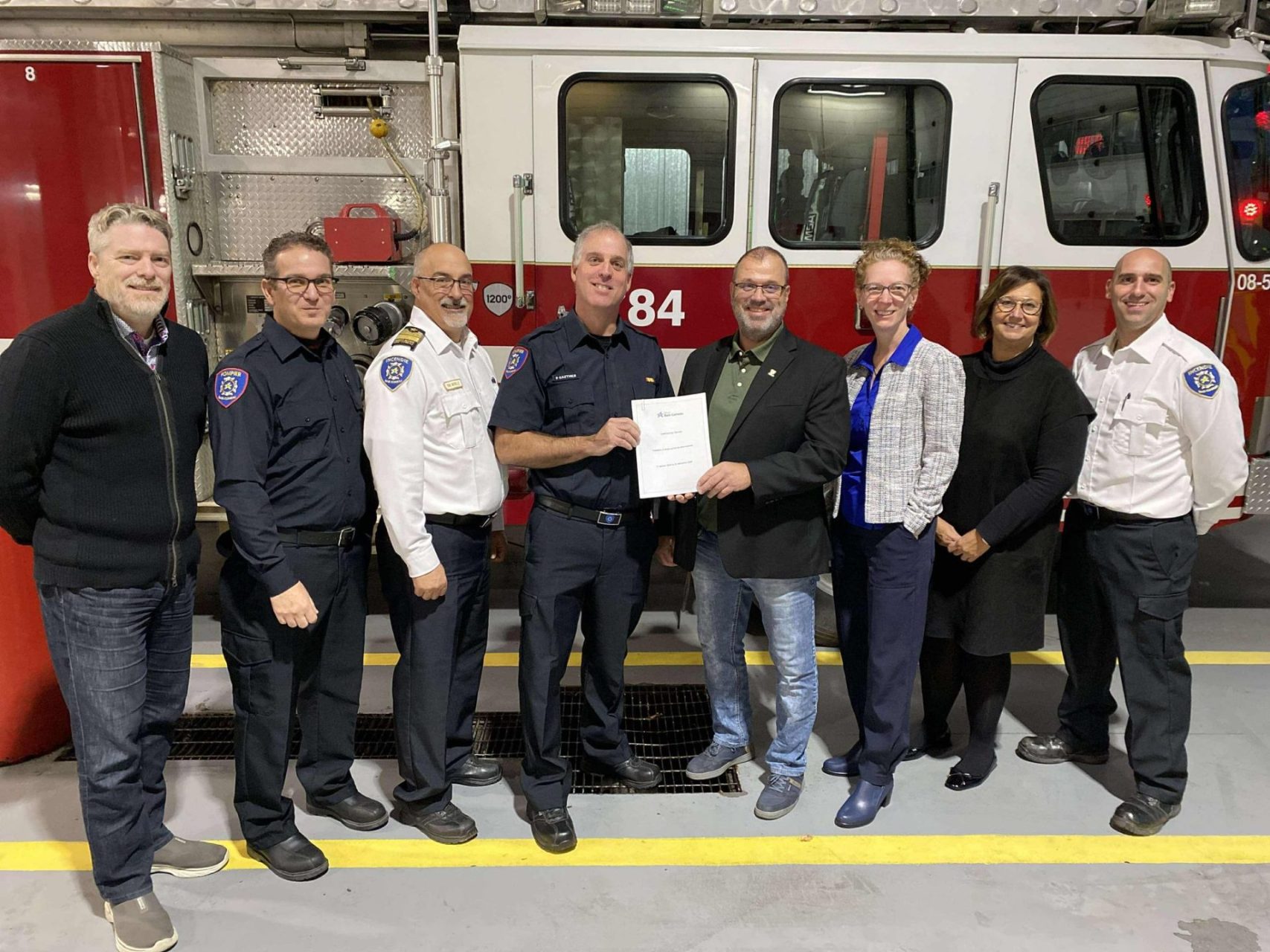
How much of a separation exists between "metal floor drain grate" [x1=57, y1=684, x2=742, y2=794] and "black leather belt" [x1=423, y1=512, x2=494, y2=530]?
1.13 metres

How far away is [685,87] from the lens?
4.42m

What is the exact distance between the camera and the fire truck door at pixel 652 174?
14.4ft

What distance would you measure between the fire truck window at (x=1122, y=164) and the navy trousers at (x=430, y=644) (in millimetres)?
3472

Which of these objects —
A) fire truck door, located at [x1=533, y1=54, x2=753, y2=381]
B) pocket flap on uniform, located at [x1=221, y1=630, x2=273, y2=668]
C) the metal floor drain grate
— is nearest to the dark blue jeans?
pocket flap on uniform, located at [x1=221, y1=630, x2=273, y2=668]

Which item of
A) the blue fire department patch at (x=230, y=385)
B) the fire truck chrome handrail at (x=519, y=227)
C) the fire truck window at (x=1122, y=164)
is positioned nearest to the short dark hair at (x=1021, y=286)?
the fire truck window at (x=1122, y=164)

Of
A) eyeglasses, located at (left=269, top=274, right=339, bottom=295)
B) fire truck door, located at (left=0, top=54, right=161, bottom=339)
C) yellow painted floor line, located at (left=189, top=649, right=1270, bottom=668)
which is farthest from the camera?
yellow painted floor line, located at (left=189, top=649, right=1270, bottom=668)

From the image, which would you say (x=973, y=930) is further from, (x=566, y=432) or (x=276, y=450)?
(x=276, y=450)

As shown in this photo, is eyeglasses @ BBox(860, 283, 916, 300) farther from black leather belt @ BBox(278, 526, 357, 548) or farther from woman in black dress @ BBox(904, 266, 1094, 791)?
black leather belt @ BBox(278, 526, 357, 548)

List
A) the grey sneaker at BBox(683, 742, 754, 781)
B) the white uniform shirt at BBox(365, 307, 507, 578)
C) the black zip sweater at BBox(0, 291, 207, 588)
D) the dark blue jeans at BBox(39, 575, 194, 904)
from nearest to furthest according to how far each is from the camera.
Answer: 1. the black zip sweater at BBox(0, 291, 207, 588)
2. the dark blue jeans at BBox(39, 575, 194, 904)
3. the white uniform shirt at BBox(365, 307, 507, 578)
4. the grey sneaker at BBox(683, 742, 754, 781)

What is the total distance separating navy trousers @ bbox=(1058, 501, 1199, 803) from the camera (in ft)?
10.2

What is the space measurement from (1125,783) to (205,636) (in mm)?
4573

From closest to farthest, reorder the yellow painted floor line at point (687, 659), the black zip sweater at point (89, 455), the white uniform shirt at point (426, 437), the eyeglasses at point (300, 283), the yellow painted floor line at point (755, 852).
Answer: the black zip sweater at point (89, 455)
the eyeglasses at point (300, 283)
the white uniform shirt at point (426, 437)
the yellow painted floor line at point (755, 852)
the yellow painted floor line at point (687, 659)

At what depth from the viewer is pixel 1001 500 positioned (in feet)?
10.5

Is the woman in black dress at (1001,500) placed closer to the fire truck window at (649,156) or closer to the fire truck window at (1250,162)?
the fire truck window at (649,156)
